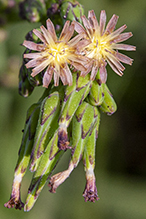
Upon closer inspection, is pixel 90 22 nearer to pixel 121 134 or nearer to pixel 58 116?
pixel 58 116

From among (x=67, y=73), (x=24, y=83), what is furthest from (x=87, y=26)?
(x=24, y=83)

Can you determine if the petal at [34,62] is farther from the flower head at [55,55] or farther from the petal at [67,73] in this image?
the petal at [67,73]

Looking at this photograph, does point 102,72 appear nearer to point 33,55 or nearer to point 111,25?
point 111,25

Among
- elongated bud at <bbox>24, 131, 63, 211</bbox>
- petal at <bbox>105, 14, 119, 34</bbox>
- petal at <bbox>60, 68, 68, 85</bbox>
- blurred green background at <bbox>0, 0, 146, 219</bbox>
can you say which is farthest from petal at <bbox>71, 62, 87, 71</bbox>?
blurred green background at <bbox>0, 0, 146, 219</bbox>

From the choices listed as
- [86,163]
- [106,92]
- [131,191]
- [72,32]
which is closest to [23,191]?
[131,191]

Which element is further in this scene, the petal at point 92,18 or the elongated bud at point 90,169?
the elongated bud at point 90,169

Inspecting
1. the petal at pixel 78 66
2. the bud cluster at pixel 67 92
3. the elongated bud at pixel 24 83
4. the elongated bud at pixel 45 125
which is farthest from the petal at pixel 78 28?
the elongated bud at pixel 24 83
